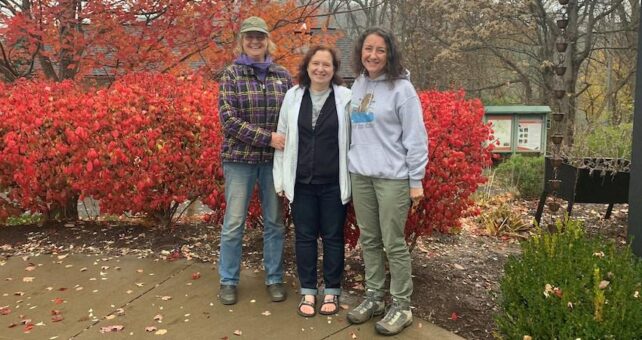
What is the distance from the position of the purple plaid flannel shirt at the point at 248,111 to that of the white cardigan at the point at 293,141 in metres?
0.09

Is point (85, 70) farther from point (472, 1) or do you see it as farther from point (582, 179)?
point (472, 1)

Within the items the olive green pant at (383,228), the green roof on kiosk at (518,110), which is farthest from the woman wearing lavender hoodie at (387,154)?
the green roof on kiosk at (518,110)

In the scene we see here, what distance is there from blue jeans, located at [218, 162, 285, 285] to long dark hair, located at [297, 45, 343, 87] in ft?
1.93

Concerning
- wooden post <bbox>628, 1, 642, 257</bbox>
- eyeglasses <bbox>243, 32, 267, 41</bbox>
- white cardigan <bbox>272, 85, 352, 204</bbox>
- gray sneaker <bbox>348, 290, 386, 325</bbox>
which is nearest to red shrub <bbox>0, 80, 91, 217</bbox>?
eyeglasses <bbox>243, 32, 267, 41</bbox>

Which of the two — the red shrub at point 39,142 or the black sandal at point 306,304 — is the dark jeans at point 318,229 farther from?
the red shrub at point 39,142

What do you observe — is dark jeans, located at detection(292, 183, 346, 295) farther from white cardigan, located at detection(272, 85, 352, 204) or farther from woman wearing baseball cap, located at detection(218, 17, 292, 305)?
woman wearing baseball cap, located at detection(218, 17, 292, 305)

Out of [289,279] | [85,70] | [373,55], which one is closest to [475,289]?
[289,279]

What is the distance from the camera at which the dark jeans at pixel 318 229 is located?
10.6ft

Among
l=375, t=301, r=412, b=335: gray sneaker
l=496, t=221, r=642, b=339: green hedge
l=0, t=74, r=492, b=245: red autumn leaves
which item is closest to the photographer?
l=496, t=221, r=642, b=339: green hedge

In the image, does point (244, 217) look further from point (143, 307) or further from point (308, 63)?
point (308, 63)

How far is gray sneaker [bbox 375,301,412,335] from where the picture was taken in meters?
3.01

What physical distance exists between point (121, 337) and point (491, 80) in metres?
21.8

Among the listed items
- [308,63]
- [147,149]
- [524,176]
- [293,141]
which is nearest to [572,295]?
[293,141]

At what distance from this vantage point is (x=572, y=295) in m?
2.28
